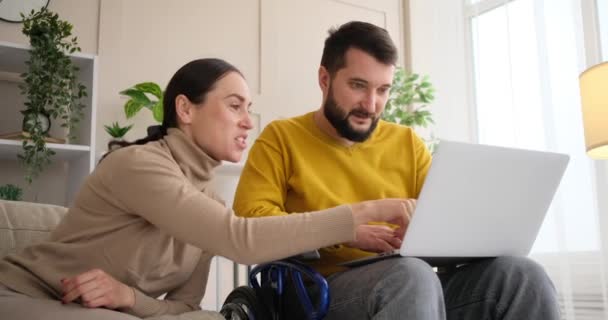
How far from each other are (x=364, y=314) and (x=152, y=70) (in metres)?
2.47

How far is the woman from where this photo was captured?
1.10 metres

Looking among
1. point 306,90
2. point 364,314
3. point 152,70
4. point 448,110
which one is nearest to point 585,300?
point 448,110

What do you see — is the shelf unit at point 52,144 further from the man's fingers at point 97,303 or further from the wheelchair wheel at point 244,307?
the man's fingers at point 97,303

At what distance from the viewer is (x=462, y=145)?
3.93 feet

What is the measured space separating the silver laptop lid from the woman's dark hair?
0.52 m

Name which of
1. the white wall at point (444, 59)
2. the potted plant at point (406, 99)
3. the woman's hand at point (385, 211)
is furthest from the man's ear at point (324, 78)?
the white wall at point (444, 59)

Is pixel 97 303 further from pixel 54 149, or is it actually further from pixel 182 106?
pixel 54 149

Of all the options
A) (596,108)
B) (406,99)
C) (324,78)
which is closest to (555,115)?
(406,99)

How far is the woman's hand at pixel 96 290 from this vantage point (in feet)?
3.57

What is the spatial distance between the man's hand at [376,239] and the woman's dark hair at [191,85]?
459 mm

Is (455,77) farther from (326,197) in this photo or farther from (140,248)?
(140,248)

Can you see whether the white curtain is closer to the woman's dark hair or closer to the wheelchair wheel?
the wheelchair wheel

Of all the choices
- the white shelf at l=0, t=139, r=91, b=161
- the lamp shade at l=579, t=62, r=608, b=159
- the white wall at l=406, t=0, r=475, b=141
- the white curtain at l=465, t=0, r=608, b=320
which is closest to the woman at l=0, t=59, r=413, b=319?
the lamp shade at l=579, t=62, r=608, b=159

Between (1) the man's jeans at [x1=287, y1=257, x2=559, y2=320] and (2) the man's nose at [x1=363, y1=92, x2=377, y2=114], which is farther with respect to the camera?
(2) the man's nose at [x1=363, y1=92, x2=377, y2=114]
